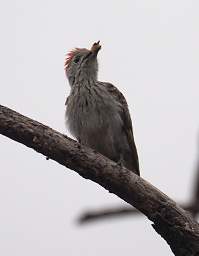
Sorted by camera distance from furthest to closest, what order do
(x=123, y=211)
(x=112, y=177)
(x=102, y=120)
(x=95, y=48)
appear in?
(x=95, y=48), (x=102, y=120), (x=112, y=177), (x=123, y=211)

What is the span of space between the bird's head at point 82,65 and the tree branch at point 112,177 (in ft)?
10.2

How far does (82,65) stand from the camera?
794cm

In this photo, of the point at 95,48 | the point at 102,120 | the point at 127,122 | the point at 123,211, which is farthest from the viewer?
the point at 95,48

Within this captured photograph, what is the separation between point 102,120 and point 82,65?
59.7 inches

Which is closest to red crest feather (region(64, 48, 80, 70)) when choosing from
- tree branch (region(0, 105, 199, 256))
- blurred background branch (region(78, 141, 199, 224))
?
tree branch (region(0, 105, 199, 256))

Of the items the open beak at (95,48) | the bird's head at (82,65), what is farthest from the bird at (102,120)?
the open beak at (95,48)

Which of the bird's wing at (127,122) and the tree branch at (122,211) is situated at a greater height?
the bird's wing at (127,122)

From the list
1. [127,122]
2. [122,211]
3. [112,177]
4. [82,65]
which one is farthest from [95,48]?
[122,211]

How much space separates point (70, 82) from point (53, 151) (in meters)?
3.48

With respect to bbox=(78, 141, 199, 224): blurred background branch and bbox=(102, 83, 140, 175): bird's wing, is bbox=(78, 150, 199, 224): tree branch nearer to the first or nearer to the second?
bbox=(78, 141, 199, 224): blurred background branch

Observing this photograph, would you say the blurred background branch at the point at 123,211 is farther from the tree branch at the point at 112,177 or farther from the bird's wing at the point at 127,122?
the bird's wing at the point at 127,122

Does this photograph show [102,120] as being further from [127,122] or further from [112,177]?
[112,177]

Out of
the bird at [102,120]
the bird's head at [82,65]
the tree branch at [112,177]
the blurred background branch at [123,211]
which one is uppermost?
the bird's head at [82,65]

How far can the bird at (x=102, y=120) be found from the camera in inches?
271
